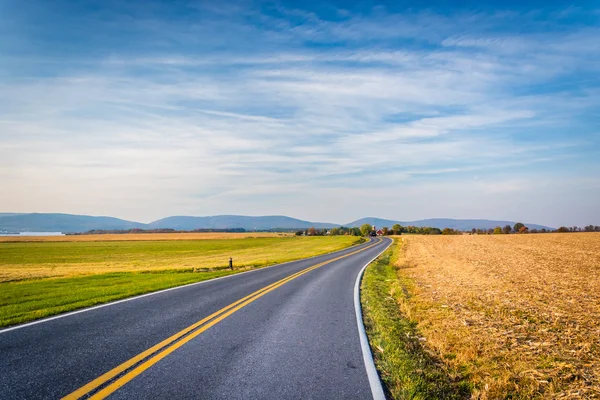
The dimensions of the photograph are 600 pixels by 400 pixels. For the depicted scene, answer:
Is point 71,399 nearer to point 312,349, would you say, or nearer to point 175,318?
point 312,349

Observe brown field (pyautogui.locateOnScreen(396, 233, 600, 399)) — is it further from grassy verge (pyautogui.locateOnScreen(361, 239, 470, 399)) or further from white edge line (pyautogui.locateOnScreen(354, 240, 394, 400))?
white edge line (pyautogui.locateOnScreen(354, 240, 394, 400))

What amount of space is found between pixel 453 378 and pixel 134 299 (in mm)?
9527

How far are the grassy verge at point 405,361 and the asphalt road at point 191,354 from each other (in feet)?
1.40

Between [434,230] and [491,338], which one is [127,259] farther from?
[434,230]

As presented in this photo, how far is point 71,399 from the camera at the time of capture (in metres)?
4.01

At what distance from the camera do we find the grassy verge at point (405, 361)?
484 centimetres

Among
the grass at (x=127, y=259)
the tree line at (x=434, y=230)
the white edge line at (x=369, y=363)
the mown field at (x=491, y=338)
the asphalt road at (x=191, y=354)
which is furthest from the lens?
the tree line at (x=434, y=230)

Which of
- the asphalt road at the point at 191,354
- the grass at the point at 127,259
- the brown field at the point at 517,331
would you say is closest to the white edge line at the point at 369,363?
the asphalt road at the point at 191,354

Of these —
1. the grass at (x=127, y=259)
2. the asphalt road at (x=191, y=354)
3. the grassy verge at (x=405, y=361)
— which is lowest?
the grass at (x=127, y=259)

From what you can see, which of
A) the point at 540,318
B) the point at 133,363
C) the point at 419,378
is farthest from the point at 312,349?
the point at 540,318

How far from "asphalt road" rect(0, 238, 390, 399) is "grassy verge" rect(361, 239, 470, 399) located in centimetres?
43

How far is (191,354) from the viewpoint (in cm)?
573

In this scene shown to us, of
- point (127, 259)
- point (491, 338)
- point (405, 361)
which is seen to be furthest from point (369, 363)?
point (127, 259)

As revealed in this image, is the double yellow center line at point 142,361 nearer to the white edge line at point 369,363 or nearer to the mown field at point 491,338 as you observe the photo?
the white edge line at point 369,363
